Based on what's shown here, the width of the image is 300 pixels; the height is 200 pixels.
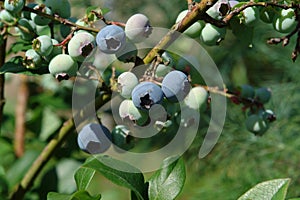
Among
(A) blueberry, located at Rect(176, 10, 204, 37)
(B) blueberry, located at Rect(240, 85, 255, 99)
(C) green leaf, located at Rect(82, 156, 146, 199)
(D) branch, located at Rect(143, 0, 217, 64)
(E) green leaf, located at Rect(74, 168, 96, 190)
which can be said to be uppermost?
(D) branch, located at Rect(143, 0, 217, 64)

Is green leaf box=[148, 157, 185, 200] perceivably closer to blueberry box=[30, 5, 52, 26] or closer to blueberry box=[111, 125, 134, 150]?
blueberry box=[111, 125, 134, 150]

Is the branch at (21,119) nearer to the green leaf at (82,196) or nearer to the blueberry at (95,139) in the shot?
the blueberry at (95,139)

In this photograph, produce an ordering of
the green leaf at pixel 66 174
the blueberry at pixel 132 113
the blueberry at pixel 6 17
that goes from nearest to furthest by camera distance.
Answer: the blueberry at pixel 132 113, the blueberry at pixel 6 17, the green leaf at pixel 66 174

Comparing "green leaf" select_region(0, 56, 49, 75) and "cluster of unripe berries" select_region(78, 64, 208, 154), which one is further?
"green leaf" select_region(0, 56, 49, 75)

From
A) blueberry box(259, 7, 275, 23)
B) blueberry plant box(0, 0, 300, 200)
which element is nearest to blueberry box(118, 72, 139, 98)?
blueberry plant box(0, 0, 300, 200)

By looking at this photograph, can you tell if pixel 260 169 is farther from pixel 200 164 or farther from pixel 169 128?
pixel 169 128

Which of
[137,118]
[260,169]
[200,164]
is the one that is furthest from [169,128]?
[200,164]

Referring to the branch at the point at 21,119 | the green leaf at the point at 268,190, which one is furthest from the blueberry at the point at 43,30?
the branch at the point at 21,119
